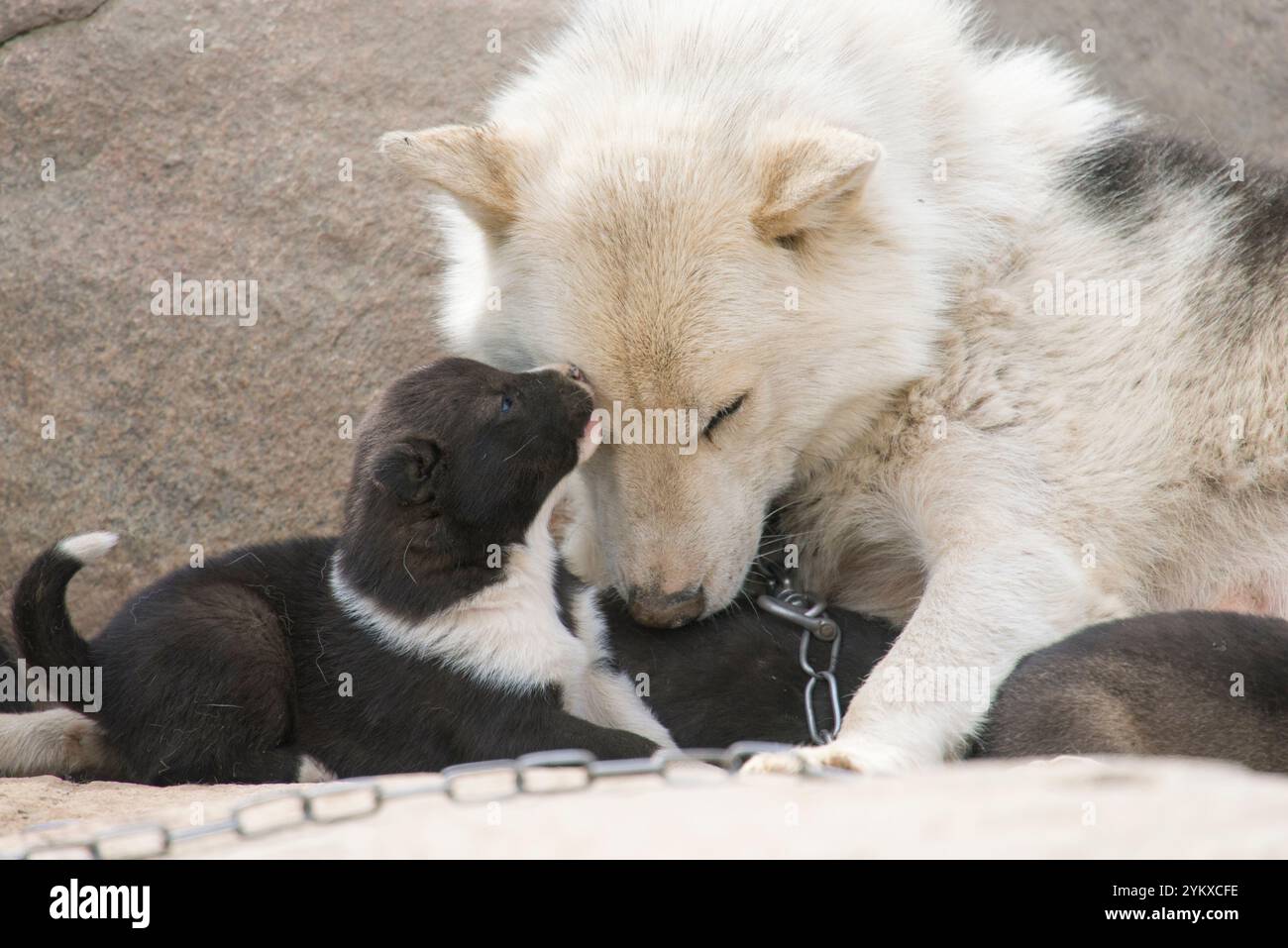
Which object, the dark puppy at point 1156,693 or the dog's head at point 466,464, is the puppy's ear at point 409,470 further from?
the dark puppy at point 1156,693

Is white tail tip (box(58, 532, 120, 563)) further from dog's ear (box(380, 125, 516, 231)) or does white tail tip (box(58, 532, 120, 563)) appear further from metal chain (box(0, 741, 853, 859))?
metal chain (box(0, 741, 853, 859))

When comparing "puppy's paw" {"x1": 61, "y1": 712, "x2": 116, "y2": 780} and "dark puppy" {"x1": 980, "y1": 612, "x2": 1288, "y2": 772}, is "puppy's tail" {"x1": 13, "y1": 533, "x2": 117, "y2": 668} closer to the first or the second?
"puppy's paw" {"x1": 61, "y1": 712, "x2": 116, "y2": 780}

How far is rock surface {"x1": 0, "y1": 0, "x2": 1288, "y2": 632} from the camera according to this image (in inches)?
229

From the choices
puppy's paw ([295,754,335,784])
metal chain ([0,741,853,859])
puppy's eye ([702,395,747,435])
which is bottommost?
puppy's paw ([295,754,335,784])

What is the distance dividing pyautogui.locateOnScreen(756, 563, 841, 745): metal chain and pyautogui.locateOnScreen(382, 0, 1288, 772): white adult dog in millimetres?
218

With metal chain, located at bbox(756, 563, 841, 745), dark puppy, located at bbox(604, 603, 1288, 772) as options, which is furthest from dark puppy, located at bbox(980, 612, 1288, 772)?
metal chain, located at bbox(756, 563, 841, 745)

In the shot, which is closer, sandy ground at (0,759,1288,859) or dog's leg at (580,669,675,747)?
sandy ground at (0,759,1288,859)

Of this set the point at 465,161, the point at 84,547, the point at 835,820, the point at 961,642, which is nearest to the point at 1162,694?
the point at 961,642

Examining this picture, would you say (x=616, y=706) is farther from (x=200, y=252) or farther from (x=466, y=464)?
(x=200, y=252)

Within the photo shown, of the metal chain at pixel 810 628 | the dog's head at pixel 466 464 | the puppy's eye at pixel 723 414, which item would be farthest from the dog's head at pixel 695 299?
the metal chain at pixel 810 628

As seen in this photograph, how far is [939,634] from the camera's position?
4.08 metres

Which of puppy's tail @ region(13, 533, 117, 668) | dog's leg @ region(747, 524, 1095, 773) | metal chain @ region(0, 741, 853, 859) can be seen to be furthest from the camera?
puppy's tail @ region(13, 533, 117, 668)

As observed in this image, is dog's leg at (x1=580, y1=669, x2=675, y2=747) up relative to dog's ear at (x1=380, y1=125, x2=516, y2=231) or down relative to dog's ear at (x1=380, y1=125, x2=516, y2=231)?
down

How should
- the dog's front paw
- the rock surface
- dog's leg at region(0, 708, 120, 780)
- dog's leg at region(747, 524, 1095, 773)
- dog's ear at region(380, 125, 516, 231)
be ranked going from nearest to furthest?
the dog's front paw, dog's leg at region(747, 524, 1095, 773), dog's ear at region(380, 125, 516, 231), dog's leg at region(0, 708, 120, 780), the rock surface
